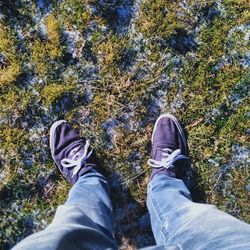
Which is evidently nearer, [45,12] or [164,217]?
[164,217]

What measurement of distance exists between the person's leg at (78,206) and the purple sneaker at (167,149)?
0.39m

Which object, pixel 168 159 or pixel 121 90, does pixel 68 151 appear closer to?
pixel 121 90

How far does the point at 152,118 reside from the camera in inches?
114

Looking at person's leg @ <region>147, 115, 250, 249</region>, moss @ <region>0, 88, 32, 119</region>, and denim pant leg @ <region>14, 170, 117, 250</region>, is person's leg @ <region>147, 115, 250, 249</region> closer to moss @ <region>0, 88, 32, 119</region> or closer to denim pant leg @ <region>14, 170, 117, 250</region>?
denim pant leg @ <region>14, 170, 117, 250</region>

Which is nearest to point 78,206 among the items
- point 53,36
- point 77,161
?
point 77,161

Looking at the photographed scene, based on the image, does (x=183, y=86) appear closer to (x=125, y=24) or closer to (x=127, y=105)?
(x=127, y=105)

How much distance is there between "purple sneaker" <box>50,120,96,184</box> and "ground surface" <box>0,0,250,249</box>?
6cm

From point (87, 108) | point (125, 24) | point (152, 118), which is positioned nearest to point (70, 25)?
point (125, 24)

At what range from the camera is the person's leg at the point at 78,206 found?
6.08ft

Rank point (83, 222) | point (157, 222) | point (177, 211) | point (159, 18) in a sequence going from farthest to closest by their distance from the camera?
point (159, 18), point (157, 222), point (177, 211), point (83, 222)

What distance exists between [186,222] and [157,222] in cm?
33

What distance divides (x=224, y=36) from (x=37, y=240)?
5.99 feet

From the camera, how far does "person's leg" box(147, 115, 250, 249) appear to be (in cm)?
190

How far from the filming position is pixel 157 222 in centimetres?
252
